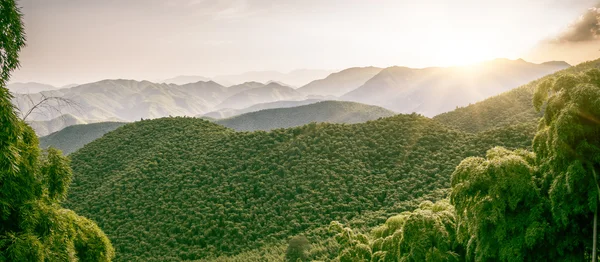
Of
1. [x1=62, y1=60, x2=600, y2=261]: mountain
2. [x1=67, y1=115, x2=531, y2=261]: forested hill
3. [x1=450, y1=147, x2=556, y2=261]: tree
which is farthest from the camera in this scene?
[x1=67, y1=115, x2=531, y2=261]: forested hill

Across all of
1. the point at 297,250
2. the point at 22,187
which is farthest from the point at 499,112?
the point at 22,187

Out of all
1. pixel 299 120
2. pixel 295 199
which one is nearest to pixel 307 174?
pixel 295 199

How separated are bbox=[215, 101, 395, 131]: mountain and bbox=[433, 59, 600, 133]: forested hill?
76176 millimetres

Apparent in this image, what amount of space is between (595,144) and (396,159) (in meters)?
25.1

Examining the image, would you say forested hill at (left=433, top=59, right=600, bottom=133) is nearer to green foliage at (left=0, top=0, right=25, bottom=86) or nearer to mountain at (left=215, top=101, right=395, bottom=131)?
green foliage at (left=0, top=0, right=25, bottom=86)

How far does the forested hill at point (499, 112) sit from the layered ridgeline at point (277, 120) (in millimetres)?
71234

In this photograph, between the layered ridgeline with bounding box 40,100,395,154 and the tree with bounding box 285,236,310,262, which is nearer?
the tree with bounding box 285,236,310,262

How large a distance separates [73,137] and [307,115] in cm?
9943

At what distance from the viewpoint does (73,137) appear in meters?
147

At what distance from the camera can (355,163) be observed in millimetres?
32062

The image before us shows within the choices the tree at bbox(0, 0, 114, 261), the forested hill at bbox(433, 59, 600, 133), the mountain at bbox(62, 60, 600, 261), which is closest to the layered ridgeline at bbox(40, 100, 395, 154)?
the forested hill at bbox(433, 59, 600, 133)

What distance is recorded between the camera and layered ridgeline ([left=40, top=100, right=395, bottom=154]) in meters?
141

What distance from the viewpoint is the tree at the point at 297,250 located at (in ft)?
67.8

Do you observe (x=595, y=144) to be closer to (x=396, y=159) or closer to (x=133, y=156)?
(x=396, y=159)
